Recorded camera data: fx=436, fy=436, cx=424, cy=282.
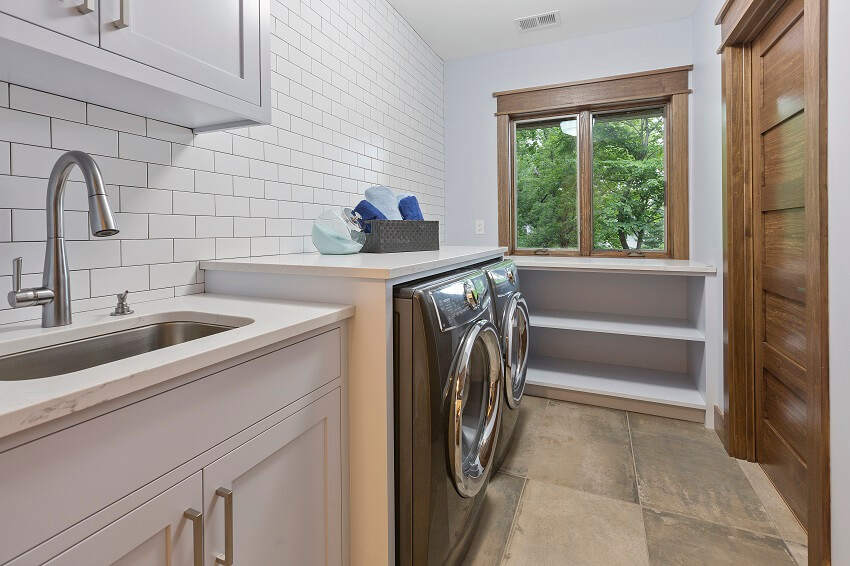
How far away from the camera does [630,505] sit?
1.72m

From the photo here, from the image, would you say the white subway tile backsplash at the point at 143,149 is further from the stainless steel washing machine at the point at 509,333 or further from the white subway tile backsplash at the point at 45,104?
the stainless steel washing machine at the point at 509,333

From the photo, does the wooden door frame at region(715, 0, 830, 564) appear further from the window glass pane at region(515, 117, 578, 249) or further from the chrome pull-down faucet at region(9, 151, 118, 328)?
the chrome pull-down faucet at region(9, 151, 118, 328)

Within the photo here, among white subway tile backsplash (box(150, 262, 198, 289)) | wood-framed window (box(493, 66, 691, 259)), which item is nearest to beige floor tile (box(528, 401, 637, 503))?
wood-framed window (box(493, 66, 691, 259))

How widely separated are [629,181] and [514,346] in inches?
75.6

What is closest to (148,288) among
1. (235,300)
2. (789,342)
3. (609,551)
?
(235,300)

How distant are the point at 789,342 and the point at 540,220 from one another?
2.03m

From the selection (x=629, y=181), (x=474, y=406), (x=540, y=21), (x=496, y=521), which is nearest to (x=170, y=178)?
(x=474, y=406)

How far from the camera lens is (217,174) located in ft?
5.13

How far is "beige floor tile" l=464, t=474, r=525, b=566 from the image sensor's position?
4.80 feet

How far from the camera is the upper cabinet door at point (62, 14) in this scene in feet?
2.44

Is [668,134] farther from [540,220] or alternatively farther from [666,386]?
[666,386]

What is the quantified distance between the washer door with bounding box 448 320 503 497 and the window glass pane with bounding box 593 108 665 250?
2.08 metres

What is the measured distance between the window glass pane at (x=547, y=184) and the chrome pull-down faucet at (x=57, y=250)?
3.05m

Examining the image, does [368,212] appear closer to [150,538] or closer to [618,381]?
[150,538]
